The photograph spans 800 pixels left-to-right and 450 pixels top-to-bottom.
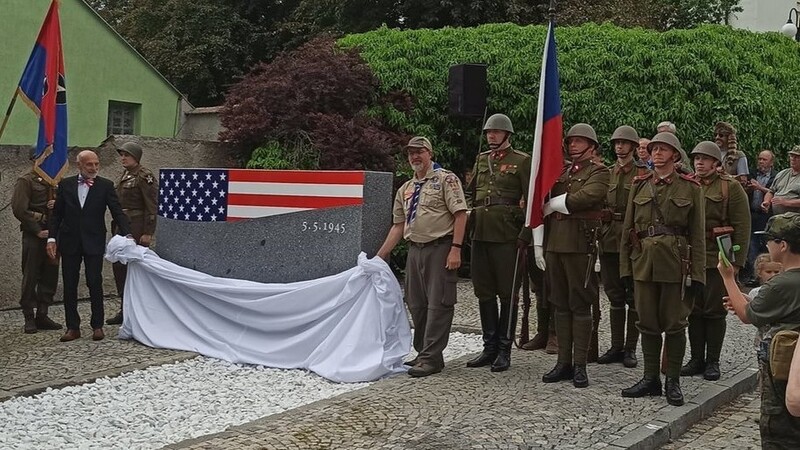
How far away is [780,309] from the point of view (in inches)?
158

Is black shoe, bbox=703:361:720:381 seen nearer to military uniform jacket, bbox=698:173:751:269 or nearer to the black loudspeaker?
military uniform jacket, bbox=698:173:751:269

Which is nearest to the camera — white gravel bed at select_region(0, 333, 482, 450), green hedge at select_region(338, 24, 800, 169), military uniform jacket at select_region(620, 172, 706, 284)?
white gravel bed at select_region(0, 333, 482, 450)

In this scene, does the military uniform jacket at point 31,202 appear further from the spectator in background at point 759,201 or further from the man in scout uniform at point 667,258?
the spectator in background at point 759,201

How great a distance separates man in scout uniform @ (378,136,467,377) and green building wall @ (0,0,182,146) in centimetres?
1189

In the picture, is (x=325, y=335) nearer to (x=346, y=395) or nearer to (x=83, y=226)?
(x=346, y=395)

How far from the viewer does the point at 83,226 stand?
8844 mm

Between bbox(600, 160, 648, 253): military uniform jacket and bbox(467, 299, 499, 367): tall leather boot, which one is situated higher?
bbox(600, 160, 648, 253): military uniform jacket

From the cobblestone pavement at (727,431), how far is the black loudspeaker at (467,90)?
14.4 feet

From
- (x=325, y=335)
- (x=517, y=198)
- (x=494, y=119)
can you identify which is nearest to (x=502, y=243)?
(x=517, y=198)

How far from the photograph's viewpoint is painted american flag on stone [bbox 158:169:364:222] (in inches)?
309

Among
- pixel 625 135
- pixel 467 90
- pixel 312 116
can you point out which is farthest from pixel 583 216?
pixel 312 116

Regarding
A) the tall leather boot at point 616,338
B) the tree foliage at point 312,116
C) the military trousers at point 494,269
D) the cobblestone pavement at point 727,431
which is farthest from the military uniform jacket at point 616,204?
the tree foliage at point 312,116

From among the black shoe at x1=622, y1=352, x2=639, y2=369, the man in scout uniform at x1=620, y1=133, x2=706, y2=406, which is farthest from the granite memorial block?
the black shoe at x1=622, y1=352, x2=639, y2=369

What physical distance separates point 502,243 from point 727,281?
3155mm
